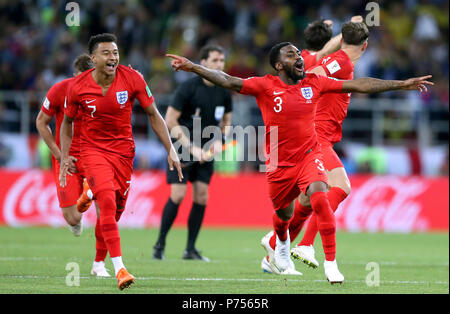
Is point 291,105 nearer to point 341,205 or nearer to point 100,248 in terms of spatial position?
point 100,248

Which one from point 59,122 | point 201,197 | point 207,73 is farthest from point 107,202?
point 201,197

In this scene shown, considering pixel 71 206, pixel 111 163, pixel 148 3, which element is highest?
pixel 148 3

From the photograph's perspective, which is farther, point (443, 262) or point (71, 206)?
point (443, 262)

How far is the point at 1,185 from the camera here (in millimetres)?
17938

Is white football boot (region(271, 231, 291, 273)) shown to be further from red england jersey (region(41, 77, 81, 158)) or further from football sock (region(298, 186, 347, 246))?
red england jersey (region(41, 77, 81, 158))

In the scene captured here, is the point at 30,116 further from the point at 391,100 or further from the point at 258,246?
the point at 391,100

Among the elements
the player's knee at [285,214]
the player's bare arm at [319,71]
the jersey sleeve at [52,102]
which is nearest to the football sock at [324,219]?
the player's knee at [285,214]

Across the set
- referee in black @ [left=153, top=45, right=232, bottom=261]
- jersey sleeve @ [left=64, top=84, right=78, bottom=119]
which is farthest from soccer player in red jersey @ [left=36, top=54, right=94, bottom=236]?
referee in black @ [left=153, top=45, right=232, bottom=261]

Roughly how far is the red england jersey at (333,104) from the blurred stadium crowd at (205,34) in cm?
1056

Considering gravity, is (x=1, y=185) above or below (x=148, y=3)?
below

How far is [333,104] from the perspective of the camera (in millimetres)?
10078

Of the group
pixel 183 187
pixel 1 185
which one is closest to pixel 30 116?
pixel 1 185

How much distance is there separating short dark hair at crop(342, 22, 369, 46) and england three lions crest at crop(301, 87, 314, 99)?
5.17ft

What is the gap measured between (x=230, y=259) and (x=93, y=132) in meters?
4.07
